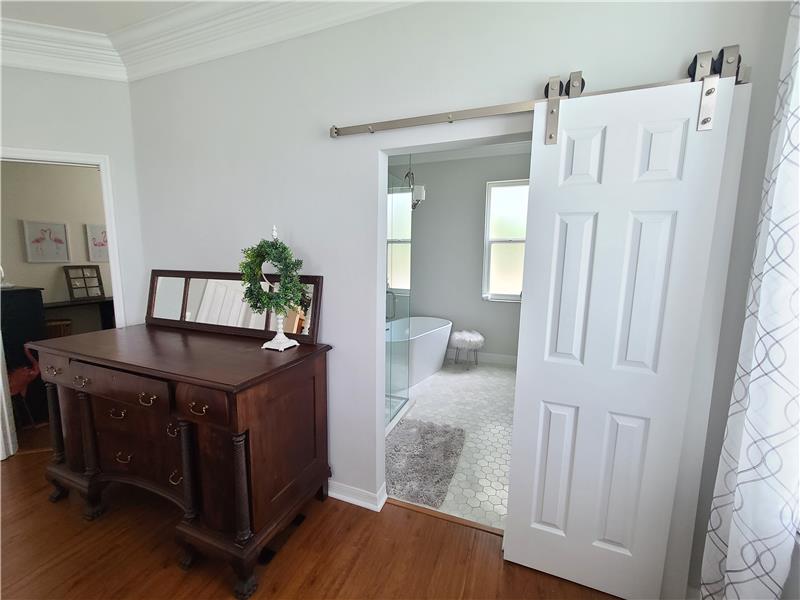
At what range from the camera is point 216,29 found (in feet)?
6.07

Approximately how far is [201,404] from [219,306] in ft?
2.90

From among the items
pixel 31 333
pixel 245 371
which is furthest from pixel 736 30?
pixel 31 333

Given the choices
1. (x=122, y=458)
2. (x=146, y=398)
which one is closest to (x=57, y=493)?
(x=122, y=458)

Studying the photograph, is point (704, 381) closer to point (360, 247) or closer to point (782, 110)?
point (782, 110)

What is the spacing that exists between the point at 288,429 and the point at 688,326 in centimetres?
171

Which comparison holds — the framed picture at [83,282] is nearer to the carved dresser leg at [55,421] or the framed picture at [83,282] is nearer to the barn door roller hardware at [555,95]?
the carved dresser leg at [55,421]

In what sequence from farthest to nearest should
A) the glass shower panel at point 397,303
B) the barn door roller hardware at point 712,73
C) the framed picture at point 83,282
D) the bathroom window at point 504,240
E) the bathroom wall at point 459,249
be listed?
1. the bathroom wall at point 459,249
2. the bathroom window at point 504,240
3. the framed picture at point 83,282
4. the glass shower panel at point 397,303
5. the barn door roller hardware at point 712,73

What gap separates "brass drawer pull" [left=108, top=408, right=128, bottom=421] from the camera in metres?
1.64

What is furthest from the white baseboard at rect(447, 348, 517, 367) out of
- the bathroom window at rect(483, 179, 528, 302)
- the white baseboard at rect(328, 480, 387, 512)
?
the white baseboard at rect(328, 480, 387, 512)

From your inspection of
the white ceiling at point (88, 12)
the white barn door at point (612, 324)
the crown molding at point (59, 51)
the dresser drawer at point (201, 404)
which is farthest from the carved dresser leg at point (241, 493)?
the crown molding at point (59, 51)

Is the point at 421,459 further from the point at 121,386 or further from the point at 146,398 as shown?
the point at 121,386

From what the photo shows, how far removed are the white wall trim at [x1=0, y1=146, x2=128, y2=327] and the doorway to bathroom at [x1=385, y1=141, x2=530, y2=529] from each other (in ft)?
6.36

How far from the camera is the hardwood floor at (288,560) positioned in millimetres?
1419

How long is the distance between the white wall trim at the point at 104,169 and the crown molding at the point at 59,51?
0.49 meters
